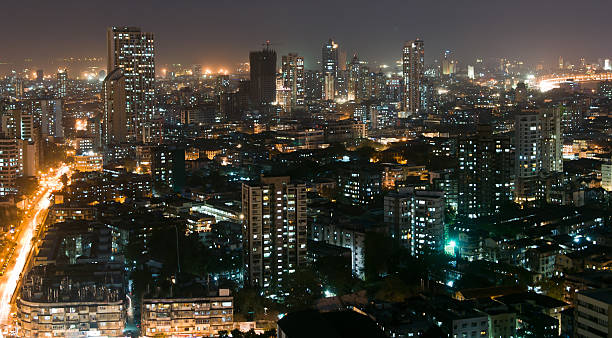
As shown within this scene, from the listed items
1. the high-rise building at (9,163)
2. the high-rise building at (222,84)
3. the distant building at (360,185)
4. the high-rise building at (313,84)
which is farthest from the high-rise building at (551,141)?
the high-rise building at (222,84)

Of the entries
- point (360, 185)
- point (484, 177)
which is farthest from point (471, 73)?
point (484, 177)

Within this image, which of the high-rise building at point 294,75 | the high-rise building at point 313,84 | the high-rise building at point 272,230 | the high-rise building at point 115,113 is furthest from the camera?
the high-rise building at point 313,84

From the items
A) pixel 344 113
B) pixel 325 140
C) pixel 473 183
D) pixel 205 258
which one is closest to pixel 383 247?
pixel 205 258

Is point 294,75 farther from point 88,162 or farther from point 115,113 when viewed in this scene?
point 88,162

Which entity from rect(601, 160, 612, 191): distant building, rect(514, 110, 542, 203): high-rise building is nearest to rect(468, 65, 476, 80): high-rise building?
rect(514, 110, 542, 203): high-rise building

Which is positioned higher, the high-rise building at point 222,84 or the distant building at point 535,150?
the high-rise building at point 222,84

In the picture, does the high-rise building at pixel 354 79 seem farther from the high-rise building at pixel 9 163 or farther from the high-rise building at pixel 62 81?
the high-rise building at pixel 9 163
